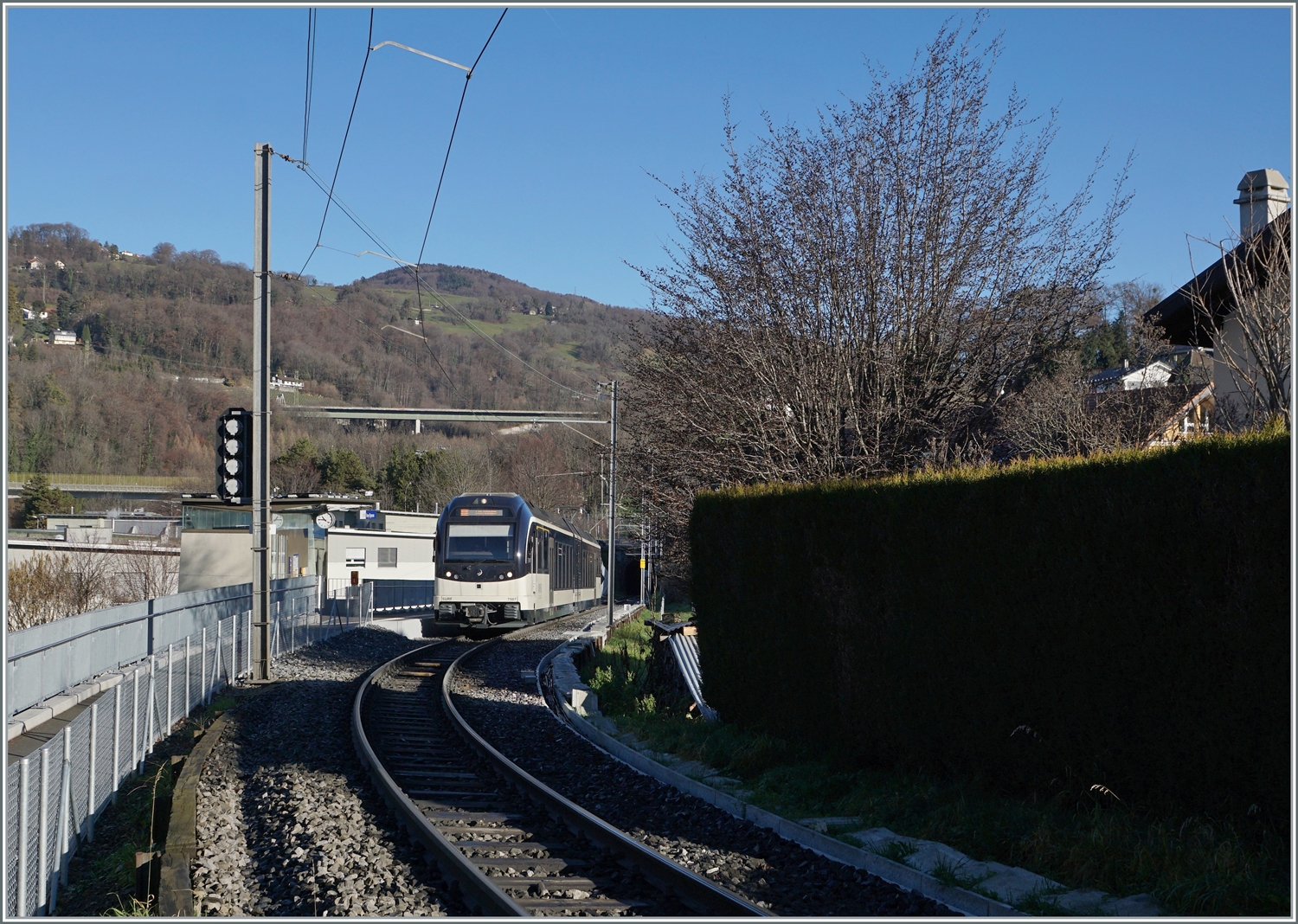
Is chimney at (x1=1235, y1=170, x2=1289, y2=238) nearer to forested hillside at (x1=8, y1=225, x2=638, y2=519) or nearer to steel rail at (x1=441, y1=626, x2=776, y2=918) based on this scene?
steel rail at (x1=441, y1=626, x2=776, y2=918)

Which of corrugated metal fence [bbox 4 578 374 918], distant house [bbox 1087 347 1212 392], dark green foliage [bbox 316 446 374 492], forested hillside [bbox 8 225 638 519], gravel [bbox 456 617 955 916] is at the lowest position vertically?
gravel [bbox 456 617 955 916]

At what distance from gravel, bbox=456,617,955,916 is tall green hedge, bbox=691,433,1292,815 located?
5.51ft

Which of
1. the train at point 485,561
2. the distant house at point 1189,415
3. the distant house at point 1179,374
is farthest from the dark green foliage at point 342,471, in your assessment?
the distant house at point 1189,415

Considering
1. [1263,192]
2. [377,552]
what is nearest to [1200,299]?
[1263,192]

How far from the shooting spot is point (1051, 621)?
24.2 ft

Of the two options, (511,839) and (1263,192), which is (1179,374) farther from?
(511,839)

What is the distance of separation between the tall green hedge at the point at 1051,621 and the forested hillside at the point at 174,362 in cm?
4459

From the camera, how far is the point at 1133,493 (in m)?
6.73

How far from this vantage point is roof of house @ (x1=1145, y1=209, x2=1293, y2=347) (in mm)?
13445

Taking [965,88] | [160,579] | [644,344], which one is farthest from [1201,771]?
[160,579]

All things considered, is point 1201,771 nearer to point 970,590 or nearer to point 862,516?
point 970,590

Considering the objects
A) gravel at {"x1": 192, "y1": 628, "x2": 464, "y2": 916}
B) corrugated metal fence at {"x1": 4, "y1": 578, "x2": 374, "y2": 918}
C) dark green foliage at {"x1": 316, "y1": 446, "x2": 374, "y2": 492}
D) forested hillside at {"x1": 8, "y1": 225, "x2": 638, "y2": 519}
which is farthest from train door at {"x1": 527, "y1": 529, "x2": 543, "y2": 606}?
dark green foliage at {"x1": 316, "y1": 446, "x2": 374, "y2": 492}

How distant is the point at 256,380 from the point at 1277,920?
1580 cm

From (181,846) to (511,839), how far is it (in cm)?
218
